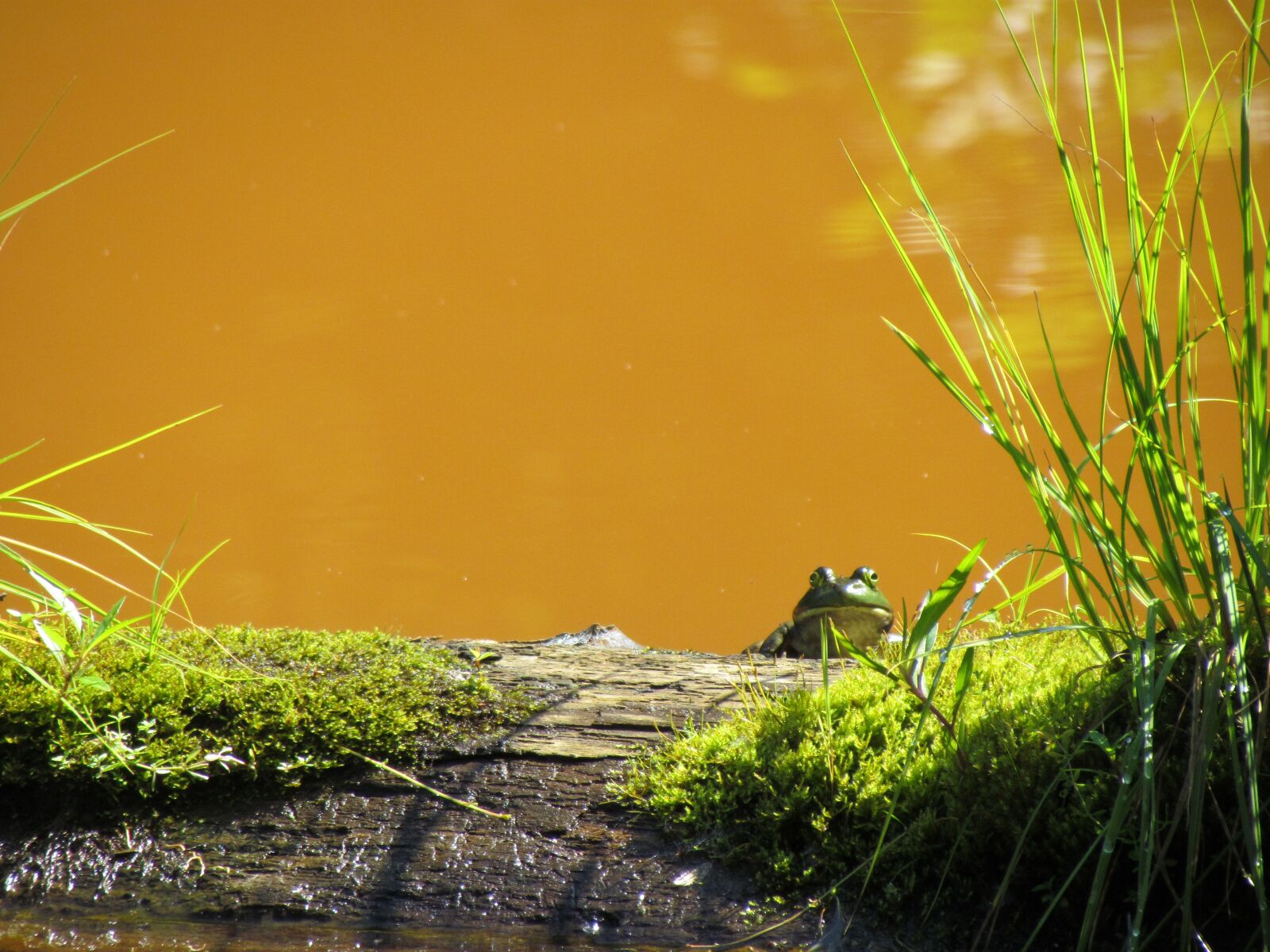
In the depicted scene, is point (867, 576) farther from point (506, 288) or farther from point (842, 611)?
point (506, 288)

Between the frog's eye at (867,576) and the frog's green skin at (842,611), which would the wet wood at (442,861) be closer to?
the frog's green skin at (842,611)

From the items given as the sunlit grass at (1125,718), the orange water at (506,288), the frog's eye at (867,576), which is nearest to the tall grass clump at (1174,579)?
the sunlit grass at (1125,718)

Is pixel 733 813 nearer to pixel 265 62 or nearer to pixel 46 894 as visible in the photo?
pixel 46 894

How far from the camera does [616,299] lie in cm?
369

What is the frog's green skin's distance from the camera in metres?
2.79

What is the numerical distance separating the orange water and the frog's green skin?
2.17ft

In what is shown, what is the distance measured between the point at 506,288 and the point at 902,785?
2.90 metres

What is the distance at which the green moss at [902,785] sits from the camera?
1022mm

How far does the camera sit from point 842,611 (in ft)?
9.21

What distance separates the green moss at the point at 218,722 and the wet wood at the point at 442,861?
50 mm

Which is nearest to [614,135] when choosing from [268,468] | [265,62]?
[265,62]

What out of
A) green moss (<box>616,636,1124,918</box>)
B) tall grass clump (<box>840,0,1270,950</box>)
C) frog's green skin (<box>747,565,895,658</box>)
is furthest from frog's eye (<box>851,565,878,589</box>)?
tall grass clump (<box>840,0,1270,950</box>)

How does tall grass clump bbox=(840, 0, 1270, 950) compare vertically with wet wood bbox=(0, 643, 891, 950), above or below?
above

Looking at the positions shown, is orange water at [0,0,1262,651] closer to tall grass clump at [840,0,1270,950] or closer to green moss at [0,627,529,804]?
green moss at [0,627,529,804]
